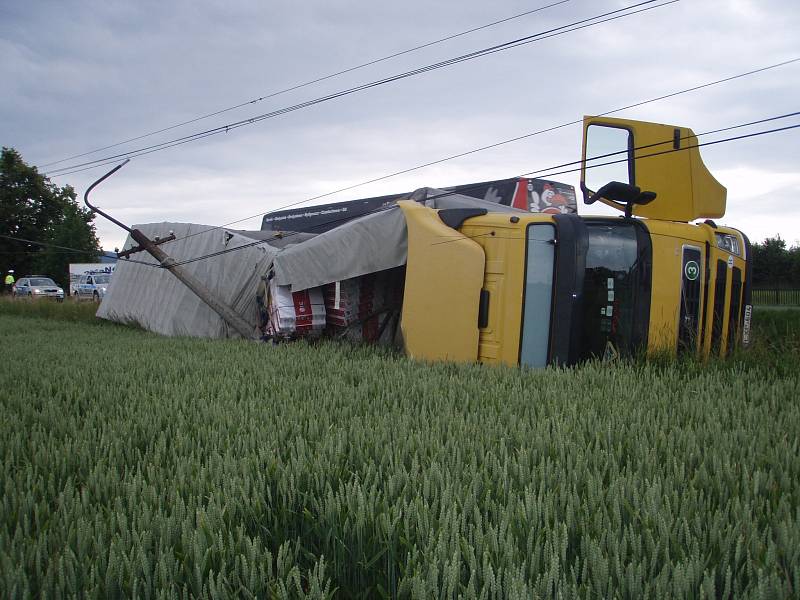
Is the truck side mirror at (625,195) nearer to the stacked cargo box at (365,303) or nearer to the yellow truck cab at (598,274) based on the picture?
the yellow truck cab at (598,274)

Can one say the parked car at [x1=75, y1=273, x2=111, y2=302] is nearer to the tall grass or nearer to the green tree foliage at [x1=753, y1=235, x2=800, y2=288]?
the tall grass

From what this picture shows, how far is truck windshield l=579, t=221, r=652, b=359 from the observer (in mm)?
7352

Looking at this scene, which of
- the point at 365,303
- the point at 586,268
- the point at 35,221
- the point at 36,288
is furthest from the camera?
the point at 35,221

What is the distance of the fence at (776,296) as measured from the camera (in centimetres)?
3756

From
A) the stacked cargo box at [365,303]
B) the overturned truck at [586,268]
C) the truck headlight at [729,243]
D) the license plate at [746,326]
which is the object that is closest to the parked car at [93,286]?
the stacked cargo box at [365,303]

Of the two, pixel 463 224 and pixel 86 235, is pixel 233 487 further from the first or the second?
pixel 86 235

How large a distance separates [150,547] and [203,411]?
2414 mm

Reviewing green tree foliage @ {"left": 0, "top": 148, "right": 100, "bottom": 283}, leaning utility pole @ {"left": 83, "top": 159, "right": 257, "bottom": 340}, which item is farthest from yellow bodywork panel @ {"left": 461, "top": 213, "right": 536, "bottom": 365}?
green tree foliage @ {"left": 0, "top": 148, "right": 100, "bottom": 283}

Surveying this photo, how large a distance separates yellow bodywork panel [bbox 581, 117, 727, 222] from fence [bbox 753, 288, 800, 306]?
33724mm

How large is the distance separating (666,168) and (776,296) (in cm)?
3558

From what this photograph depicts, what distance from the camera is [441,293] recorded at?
26.2 feet

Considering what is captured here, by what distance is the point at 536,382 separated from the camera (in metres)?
5.91

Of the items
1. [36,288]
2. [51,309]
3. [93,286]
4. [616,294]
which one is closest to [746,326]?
[616,294]

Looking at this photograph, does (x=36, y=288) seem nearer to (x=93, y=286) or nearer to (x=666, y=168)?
(x=93, y=286)
